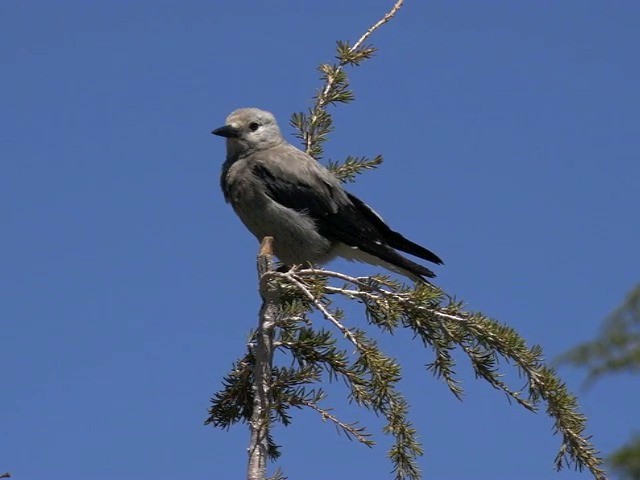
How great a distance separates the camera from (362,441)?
124 inches

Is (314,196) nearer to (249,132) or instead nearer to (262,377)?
(249,132)

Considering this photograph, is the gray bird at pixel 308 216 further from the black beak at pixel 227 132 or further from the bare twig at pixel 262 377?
the bare twig at pixel 262 377

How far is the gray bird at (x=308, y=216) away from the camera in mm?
5195

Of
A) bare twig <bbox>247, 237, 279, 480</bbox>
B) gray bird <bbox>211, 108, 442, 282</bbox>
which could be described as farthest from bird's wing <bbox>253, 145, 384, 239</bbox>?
bare twig <bbox>247, 237, 279, 480</bbox>

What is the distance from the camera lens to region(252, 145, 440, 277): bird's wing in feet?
17.0

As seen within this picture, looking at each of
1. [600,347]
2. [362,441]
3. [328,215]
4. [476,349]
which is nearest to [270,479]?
[362,441]

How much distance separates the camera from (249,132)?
5.82 m

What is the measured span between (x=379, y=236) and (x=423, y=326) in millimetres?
1930

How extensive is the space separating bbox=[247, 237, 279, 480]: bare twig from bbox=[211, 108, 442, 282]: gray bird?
4.73 feet

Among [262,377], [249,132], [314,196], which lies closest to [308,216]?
[314,196]

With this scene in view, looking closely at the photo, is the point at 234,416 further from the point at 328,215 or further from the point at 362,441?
the point at 328,215

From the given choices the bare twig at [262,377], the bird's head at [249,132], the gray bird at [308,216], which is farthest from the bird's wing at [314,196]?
the bare twig at [262,377]

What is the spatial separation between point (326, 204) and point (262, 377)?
207cm

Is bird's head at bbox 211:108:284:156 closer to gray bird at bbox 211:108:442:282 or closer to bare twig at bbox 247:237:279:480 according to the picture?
gray bird at bbox 211:108:442:282
